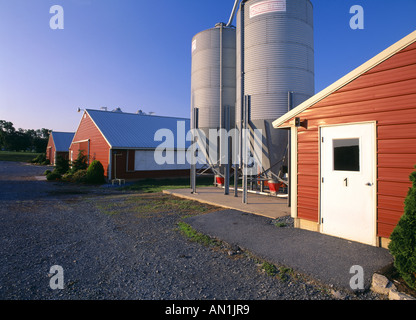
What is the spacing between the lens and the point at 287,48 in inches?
343

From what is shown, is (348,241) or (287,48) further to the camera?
(287,48)

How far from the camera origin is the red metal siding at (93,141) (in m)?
18.2

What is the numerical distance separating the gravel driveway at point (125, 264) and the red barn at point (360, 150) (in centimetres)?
213

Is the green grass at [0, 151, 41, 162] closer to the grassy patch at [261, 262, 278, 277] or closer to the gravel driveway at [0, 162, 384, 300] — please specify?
the gravel driveway at [0, 162, 384, 300]

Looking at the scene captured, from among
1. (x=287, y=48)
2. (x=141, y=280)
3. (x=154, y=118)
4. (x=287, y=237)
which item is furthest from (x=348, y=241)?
(x=154, y=118)

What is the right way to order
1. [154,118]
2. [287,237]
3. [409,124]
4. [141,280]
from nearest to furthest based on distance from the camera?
1. [141,280]
2. [409,124]
3. [287,237]
4. [154,118]

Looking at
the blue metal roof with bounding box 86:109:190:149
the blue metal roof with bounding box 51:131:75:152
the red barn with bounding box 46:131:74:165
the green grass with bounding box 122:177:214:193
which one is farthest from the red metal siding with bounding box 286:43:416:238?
the blue metal roof with bounding box 51:131:75:152

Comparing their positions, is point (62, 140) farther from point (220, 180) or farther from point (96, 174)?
point (220, 180)

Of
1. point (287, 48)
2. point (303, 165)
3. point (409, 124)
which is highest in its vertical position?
point (287, 48)

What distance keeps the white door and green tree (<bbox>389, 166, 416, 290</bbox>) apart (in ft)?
4.53

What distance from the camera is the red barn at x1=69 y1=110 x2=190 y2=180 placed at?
17.7 metres
